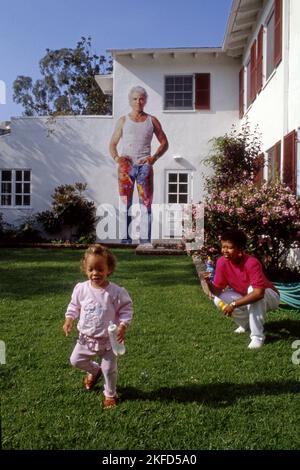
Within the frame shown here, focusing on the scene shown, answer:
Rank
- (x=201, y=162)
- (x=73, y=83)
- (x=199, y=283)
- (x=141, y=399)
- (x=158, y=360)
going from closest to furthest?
(x=141, y=399) < (x=158, y=360) < (x=199, y=283) < (x=201, y=162) < (x=73, y=83)

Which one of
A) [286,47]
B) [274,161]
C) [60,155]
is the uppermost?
[286,47]

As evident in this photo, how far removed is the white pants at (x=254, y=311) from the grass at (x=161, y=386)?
0.16 meters

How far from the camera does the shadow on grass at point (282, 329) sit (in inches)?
210

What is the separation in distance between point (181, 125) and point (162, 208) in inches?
107

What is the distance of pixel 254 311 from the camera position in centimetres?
506

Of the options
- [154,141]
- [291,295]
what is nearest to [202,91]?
[154,141]

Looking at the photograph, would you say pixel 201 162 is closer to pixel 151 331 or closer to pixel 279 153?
pixel 279 153

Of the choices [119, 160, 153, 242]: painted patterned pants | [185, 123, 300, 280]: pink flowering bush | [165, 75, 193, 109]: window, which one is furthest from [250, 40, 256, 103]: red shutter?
[185, 123, 300, 280]: pink flowering bush

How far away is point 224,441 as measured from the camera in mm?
2988

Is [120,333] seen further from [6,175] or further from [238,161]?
[6,175]

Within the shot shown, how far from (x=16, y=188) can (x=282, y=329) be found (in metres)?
13.2

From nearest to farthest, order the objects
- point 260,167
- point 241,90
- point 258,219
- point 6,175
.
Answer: point 258,219 → point 260,167 → point 241,90 → point 6,175

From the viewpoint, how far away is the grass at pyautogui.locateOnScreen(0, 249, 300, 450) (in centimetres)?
305
